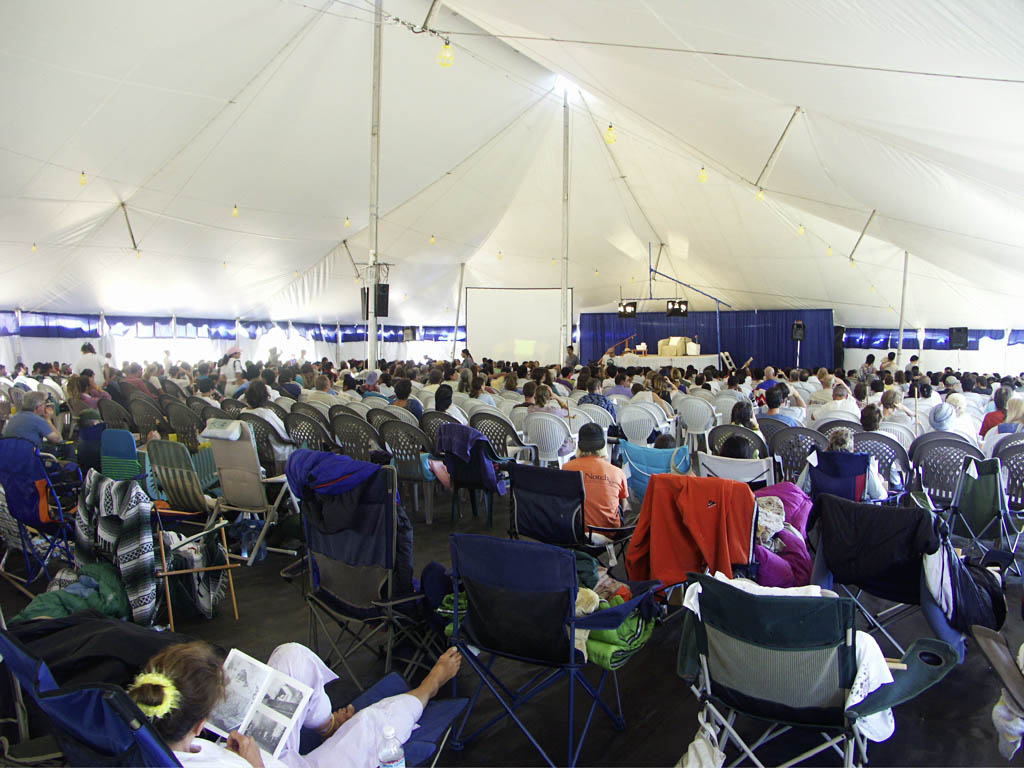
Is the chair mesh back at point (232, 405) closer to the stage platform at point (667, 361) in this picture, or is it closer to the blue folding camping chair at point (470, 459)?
the blue folding camping chair at point (470, 459)

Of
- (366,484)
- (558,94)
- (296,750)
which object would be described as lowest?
(296,750)

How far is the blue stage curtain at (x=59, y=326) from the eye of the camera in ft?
54.4

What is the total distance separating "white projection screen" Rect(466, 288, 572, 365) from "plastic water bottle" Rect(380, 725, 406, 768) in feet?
60.8

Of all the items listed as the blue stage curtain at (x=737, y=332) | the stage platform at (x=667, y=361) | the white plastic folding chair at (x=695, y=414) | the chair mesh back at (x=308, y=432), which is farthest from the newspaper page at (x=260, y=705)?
the blue stage curtain at (x=737, y=332)

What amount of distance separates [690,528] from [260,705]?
6.83 feet

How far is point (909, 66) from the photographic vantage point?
173 inches

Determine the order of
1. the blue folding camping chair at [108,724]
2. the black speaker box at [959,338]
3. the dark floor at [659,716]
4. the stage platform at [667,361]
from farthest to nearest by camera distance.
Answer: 1. the stage platform at [667,361]
2. the black speaker box at [959,338]
3. the dark floor at [659,716]
4. the blue folding camping chair at [108,724]

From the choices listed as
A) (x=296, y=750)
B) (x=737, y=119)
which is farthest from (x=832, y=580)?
(x=737, y=119)

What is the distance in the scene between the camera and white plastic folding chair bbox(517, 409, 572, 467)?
21.2 feet

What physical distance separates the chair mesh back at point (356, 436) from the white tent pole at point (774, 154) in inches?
220

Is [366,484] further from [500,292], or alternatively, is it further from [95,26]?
[500,292]

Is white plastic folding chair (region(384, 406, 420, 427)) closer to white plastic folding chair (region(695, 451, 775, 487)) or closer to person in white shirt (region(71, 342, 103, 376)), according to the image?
white plastic folding chair (region(695, 451, 775, 487))

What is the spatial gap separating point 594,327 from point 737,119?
64.5 ft

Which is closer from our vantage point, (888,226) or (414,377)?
(888,226)
